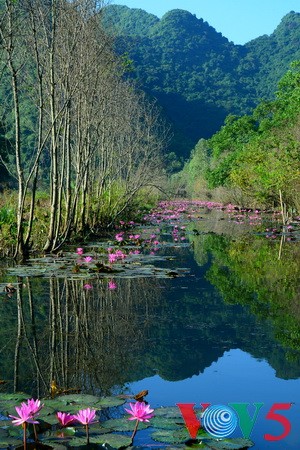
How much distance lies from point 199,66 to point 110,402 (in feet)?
338

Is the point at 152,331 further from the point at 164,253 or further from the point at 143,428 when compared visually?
the point at 164,253

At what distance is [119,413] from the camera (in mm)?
3904

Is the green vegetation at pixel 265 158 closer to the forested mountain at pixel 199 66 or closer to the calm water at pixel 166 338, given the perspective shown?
the calm water at pixel 166 338

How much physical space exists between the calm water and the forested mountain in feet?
218

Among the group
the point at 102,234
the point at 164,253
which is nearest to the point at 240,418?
the point at 164,253

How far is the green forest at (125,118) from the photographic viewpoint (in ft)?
42.4

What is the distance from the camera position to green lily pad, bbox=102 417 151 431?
141 inches

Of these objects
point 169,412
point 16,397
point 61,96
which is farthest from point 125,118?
point 169,412

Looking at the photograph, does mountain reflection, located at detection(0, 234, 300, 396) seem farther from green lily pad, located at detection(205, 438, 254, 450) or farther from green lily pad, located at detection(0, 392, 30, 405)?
green lily pad, located at detection(205, 438, 254, 450)

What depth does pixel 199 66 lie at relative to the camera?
4058 inches

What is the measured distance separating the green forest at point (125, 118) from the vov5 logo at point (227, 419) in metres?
7.93

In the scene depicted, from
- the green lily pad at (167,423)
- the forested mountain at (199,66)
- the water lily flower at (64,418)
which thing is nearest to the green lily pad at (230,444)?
the green lily pad at (167,423)

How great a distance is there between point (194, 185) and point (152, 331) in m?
47.7

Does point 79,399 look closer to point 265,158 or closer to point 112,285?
point 112,285
